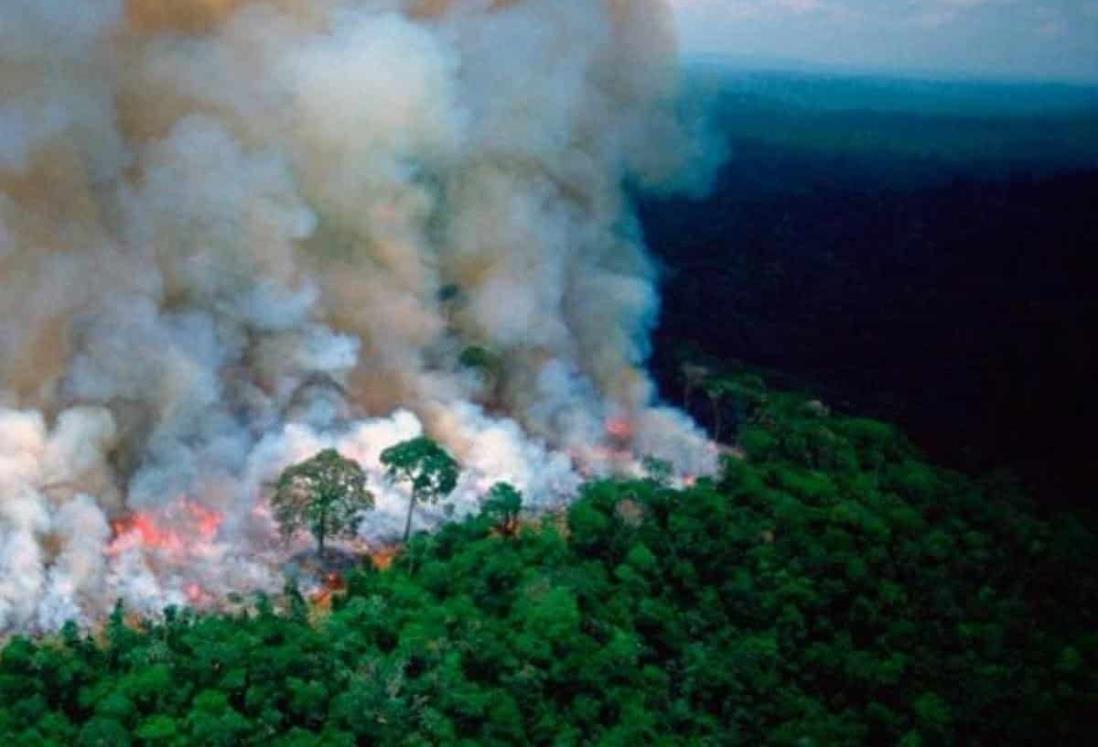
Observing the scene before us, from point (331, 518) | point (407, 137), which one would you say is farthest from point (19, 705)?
point (407, 137)

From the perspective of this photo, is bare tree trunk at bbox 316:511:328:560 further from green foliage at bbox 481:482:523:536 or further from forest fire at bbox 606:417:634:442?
forest fire at bbox 606:417:634:442

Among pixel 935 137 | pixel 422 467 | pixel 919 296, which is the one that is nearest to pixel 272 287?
pixel 422 467

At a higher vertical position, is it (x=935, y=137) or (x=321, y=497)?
(x=935, y=137)

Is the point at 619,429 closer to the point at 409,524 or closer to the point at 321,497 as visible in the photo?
the point at 409,524

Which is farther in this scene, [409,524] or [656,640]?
[409,524]

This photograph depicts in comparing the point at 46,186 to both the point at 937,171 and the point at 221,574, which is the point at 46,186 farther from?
the point at 937,171

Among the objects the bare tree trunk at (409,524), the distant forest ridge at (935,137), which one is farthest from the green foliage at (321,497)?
the distant forest ridge at (935,137)
